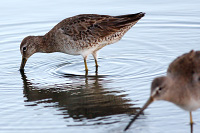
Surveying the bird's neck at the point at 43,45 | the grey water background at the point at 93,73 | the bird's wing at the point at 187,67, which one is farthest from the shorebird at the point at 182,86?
the bird's neck at the point at 43,45

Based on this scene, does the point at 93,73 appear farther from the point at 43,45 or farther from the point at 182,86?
the point at 182,86

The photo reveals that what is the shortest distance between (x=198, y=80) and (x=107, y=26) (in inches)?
130

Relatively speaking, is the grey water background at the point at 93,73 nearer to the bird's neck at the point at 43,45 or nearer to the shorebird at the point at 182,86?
the bird's neck at the point at 43,45

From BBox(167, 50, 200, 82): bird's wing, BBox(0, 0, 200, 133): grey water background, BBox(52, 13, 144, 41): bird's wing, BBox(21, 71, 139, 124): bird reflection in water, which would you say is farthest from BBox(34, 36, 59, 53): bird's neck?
BBox(167, 50, 200, 82): bird's wing

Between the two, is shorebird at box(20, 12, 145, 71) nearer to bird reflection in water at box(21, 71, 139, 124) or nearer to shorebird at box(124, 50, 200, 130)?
bird reflection in water at box(21, 71, 139, 124)

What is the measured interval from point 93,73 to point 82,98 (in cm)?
130

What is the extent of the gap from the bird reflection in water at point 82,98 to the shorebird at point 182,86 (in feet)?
3.43

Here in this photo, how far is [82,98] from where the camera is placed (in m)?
6.45

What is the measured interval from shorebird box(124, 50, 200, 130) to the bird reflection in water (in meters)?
1.04

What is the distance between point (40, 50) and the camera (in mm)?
8312

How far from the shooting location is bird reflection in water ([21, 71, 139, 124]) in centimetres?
585

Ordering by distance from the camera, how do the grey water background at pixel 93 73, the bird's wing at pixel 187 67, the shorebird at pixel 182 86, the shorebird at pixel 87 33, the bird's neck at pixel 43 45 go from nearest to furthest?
1. the shorebird at pixel 182 86
2. the bird's wing at pixel 187 67
3. the grey water background at pixel 93 73
4. the shorebird at pixel 87 33
5. the bird's neck at pixel 43 45

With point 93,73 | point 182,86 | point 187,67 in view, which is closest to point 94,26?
point 93,73

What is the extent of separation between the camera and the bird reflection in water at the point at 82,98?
585 centimetres
